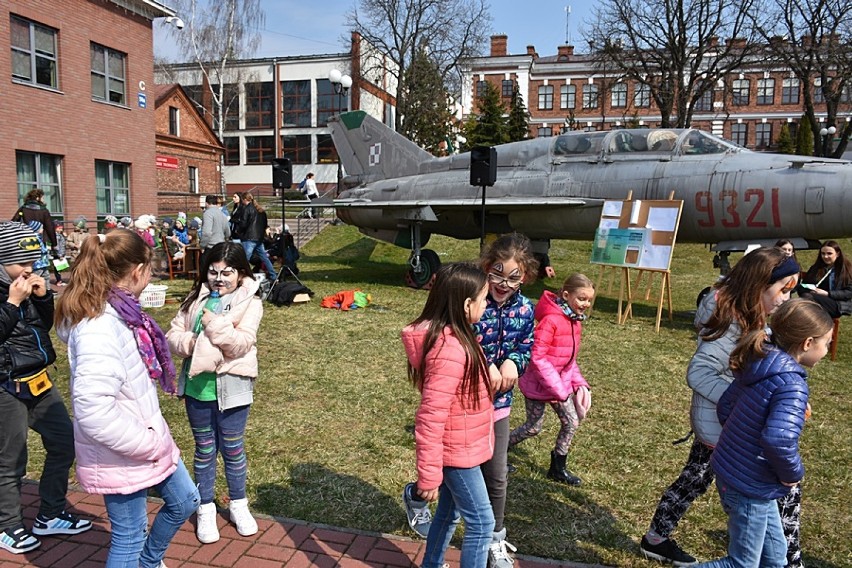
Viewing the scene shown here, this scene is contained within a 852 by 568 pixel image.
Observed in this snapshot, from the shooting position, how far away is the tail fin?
15.6m

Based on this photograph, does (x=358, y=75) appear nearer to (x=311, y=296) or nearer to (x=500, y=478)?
(x=311, y=296)

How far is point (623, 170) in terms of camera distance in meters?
10.9

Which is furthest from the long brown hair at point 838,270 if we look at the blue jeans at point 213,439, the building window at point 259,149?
the building window at point 259,149

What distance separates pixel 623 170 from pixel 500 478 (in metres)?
8.77

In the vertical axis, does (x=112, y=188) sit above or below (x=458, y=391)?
above

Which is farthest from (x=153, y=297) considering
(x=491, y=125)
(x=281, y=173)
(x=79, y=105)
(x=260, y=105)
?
(x=260, y=105)

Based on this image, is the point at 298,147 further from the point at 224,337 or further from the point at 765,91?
the point at 224,337

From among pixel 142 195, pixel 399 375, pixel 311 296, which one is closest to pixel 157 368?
pixel 399 375

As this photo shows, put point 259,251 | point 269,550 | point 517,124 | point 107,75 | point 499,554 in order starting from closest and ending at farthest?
point 499,554, point 269,550, point 259,251, point 107,75, point 517,124

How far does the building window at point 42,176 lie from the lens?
1909cm

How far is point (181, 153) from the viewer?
117 feet

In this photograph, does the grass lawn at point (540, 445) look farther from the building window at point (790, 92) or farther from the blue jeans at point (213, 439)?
the building window at point (790, 92)

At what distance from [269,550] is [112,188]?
868 inches

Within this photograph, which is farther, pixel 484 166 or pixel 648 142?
pixel 648 142
